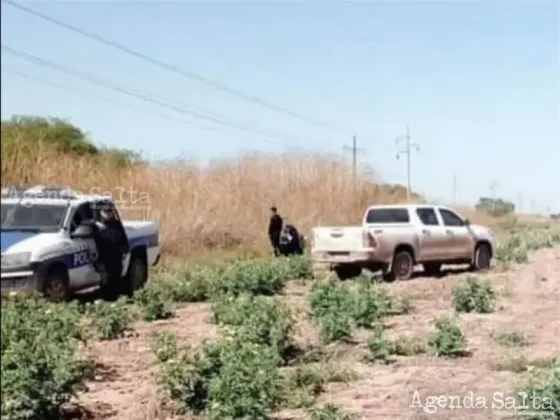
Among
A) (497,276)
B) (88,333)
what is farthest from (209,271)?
(497,276)

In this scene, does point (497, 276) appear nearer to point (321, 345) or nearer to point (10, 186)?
point (321, 345)

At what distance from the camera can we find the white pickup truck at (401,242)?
19.0 feet

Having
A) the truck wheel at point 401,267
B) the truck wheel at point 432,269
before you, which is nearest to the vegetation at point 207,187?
the truck wheel at point 401,267

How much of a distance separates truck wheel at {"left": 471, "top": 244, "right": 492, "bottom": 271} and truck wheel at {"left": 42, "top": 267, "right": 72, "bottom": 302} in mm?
5122

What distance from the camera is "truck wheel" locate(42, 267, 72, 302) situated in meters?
3.69

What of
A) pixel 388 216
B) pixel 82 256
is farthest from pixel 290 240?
pixel 82 256

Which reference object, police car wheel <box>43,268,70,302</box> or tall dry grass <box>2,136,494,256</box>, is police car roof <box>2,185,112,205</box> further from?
police car wheel <box>43,268,70,302</box>

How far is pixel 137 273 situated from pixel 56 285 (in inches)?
27.0

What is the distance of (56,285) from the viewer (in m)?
3.81

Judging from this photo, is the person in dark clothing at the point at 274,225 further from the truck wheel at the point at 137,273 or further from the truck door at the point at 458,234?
the truck door at the point at 458,234

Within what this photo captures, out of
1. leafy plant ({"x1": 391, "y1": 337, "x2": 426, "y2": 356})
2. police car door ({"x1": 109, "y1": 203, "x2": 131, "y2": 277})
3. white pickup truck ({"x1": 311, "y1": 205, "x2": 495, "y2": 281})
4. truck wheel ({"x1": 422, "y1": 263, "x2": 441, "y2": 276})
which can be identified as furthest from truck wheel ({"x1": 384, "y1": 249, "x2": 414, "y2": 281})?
police car door ({"x1": 109, "y1": 203, "x2": 131, "y2": 277})

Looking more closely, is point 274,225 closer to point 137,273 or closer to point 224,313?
point 137,273

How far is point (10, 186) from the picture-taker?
231 cm

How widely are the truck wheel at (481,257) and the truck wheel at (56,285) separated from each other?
5122 mm
